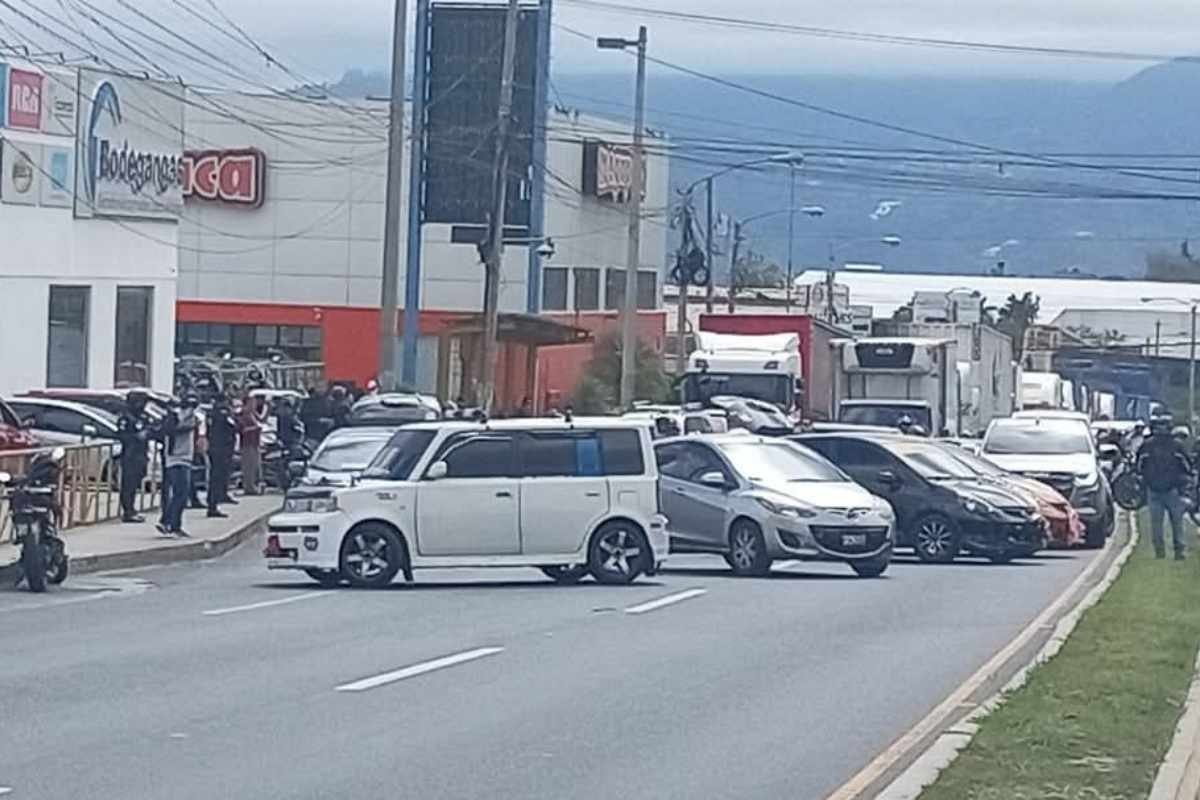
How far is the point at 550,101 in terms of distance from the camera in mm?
75562

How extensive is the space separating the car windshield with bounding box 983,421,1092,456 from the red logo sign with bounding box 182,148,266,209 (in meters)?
36.4

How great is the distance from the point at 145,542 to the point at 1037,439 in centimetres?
1630

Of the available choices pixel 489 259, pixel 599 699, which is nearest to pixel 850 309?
pixel 489 259

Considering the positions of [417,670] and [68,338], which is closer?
[417,670]

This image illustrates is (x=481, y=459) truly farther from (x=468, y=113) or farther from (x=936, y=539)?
(x=468, y=113)

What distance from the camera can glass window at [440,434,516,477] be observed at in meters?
24.8

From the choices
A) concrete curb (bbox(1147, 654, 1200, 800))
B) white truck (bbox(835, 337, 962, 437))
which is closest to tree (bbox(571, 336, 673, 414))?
white truck (bbox(835, 337, 962, 437))

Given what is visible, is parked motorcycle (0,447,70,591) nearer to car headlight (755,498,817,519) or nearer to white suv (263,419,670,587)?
white suv (263,419,670,587)

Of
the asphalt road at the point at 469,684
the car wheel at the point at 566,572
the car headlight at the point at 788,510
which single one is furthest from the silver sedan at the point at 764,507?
the car wheel at the point at 566,572

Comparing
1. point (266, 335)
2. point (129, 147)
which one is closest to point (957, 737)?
point (129, 147)

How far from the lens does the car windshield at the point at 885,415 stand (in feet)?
155

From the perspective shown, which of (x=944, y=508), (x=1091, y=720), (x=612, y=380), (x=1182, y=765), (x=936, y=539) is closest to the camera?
(x=1182, y=765)

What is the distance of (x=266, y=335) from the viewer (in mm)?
74188

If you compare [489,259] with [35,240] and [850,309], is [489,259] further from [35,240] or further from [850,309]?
[850,309]
